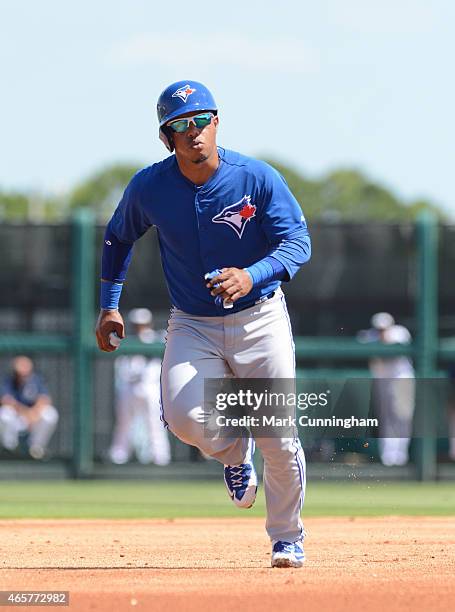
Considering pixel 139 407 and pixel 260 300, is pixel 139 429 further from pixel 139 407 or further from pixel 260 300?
pixel 260 300

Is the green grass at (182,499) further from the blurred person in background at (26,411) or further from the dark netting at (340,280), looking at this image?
the dark netting at (340,280)

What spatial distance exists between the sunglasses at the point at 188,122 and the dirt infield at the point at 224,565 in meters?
2.09

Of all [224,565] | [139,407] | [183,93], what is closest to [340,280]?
[139,407]

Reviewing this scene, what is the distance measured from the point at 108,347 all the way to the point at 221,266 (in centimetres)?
82

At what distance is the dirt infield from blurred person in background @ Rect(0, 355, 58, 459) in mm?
4809

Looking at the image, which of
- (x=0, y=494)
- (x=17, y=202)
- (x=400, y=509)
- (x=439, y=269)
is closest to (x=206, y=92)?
(x=400, y=509)

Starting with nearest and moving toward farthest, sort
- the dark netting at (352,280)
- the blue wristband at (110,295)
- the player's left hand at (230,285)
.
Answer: the player's left hand at (230,285), the blue wristband at (110,295), the dark netting at (352,280)

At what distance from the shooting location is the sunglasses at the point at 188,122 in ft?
21.6

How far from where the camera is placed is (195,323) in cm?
686

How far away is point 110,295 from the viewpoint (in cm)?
721

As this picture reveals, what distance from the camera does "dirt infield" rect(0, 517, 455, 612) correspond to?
5.56 metres

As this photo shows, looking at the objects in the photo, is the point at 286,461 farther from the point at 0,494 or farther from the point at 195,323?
the point at 0,494

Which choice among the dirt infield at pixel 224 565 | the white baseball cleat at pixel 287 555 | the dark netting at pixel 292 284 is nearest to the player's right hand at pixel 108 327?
the dirt infield at pixel 224 565

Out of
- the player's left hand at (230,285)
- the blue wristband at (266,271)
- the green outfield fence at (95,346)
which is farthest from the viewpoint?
the green outfield fence at (95,346)
